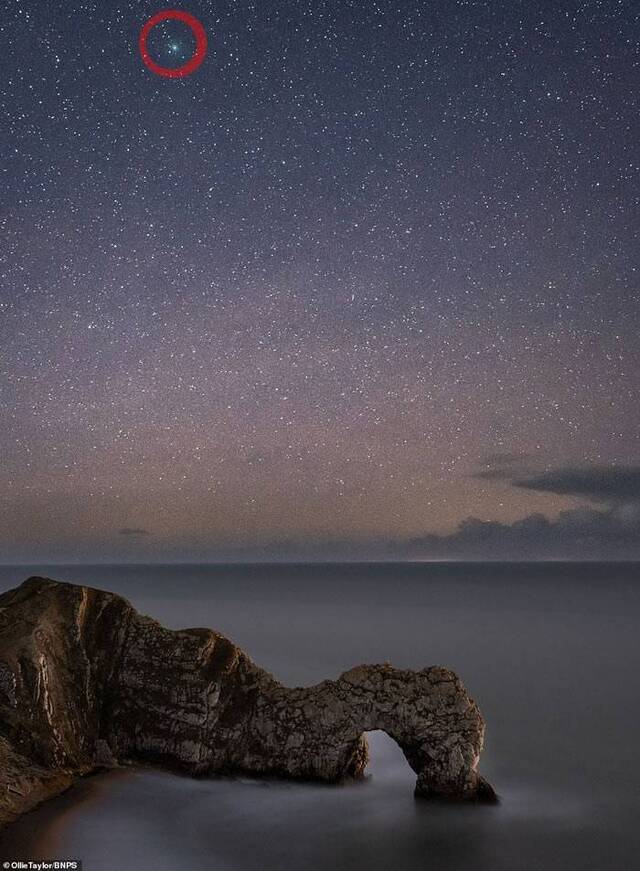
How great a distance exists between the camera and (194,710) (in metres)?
13.1

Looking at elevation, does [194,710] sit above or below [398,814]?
above

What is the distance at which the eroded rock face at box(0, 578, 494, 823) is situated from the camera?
1256 centimetres

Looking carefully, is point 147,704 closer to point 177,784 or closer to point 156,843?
point 177,784

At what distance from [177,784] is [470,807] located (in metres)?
4.81

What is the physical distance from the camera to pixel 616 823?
42.8ft

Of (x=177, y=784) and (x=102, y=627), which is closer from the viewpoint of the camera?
(x=177, y=784)

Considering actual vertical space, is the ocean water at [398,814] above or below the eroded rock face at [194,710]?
below

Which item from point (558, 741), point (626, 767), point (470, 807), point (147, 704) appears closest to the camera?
point (470, 807)

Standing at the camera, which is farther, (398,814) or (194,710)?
(194,710)

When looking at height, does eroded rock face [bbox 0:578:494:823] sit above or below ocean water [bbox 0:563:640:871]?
above

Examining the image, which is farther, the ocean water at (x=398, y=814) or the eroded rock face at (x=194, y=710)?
the eroded rock face at (x=194, y=710)

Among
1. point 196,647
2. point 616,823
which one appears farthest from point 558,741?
point 196,647

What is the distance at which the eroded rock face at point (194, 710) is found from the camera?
41.2 ft

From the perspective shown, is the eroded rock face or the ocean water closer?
the ocean water
